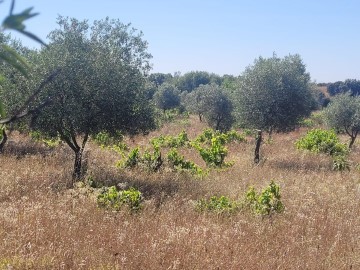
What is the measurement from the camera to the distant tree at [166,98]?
5712 cm

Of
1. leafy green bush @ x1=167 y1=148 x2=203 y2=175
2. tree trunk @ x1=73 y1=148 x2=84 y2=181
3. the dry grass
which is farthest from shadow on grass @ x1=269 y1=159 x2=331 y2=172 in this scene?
tree trunk @ x1=73 y1=148 x2=84 y2=181

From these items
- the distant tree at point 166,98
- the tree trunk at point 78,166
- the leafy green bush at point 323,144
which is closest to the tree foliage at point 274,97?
the leafy green bush at point 323,144

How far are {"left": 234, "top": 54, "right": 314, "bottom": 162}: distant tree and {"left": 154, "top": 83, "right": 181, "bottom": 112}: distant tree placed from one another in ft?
119

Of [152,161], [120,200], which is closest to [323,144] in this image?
[152,161]

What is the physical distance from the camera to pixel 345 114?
2772 cm

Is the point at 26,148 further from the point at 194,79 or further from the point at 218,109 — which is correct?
the point at 194,79

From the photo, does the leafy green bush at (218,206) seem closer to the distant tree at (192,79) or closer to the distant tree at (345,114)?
the distant tree at (345,114)

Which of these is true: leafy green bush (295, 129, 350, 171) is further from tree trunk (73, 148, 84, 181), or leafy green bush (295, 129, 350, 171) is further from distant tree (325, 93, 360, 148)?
tree trunk (73, 148, 84, 181)

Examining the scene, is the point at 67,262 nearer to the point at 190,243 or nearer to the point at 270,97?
the point at 190,243

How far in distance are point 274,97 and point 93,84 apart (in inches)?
470

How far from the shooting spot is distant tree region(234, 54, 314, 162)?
20.3 meters

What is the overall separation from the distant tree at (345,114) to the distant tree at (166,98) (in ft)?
105

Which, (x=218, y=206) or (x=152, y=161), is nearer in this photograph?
(x=218, y=206)

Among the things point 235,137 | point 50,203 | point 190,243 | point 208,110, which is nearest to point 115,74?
point 50,203
